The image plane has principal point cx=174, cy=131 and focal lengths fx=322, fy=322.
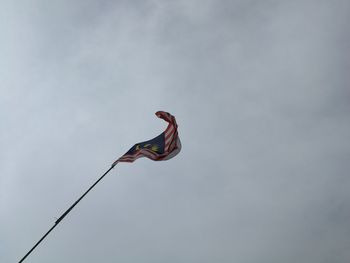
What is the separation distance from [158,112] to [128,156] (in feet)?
15.5

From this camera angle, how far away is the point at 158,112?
1007 inches

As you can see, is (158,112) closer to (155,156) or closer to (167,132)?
(167,132)

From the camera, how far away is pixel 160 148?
24.0 m

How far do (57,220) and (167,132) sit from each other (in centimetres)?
1082

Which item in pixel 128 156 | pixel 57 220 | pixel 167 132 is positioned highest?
pixel 167 132

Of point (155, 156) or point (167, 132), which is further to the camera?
point (167, 132)

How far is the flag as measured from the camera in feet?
75.6

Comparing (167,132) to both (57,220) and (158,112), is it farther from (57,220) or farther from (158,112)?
(57,220)

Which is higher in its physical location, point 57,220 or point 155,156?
point 155,156

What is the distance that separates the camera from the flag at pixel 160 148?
23.0m

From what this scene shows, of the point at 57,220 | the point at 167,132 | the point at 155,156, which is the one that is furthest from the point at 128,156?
the point at 57,220

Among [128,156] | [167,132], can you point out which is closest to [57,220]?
[128,156]

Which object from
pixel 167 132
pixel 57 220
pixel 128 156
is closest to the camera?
pixel 57 220

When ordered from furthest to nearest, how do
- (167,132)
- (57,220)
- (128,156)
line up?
(167,132)
(128,156)
(57,220)
